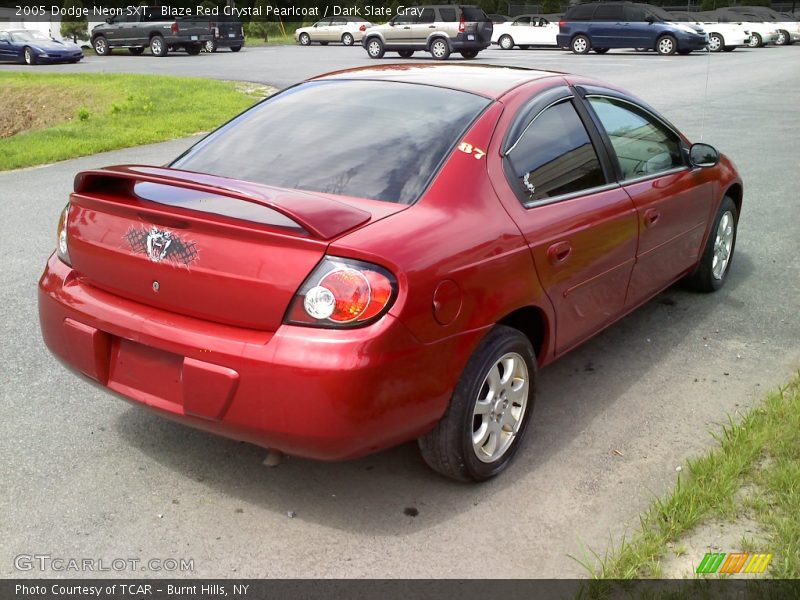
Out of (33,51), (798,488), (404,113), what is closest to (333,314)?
(404,113)

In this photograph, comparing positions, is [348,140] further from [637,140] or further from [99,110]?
[99,110]

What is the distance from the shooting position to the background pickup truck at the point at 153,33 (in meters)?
32.8

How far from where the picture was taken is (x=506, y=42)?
38.1 m

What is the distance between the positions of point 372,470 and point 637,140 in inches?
93.4

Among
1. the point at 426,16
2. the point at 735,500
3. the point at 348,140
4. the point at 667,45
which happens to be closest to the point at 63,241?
the point at 348,140

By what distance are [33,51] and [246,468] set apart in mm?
29413

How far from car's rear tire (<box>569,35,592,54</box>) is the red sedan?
100ft

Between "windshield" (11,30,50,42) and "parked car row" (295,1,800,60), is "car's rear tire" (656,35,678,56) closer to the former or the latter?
"parked car row" (295,1,800,60)

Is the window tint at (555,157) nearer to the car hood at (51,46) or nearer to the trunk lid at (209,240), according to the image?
the trunk lid at (209,240)

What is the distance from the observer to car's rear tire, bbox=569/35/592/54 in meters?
33.2

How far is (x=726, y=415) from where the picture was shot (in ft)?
13.6

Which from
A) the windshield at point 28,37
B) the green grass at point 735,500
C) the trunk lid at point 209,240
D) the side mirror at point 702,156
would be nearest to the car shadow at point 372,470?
the green grass at point 735,500

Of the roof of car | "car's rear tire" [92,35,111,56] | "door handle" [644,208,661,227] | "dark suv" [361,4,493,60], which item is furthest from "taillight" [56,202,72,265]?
"car's rear tire" [92,35,111,56]

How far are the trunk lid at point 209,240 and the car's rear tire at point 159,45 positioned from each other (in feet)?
104
